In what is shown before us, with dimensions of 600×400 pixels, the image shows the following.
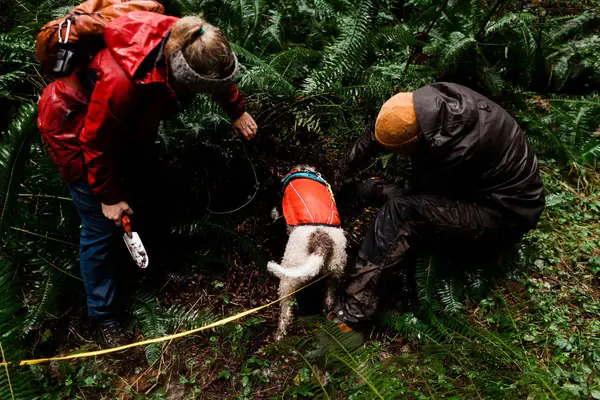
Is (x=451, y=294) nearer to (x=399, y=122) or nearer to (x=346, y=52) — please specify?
(x=399, y=122)

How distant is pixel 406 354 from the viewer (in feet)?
10.0

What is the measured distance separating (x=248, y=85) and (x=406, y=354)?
2.78m

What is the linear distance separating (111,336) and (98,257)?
2.39 ft

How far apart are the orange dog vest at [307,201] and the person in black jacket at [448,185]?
1.50ft

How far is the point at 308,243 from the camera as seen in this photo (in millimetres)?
3021

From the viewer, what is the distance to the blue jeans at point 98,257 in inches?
111

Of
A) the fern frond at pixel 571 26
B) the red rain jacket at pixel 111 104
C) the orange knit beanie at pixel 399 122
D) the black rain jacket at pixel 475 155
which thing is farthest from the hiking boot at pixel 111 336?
the fern frond at pixel 571 26

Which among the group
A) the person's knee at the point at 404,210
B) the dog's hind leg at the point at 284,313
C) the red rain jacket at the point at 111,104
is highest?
the red rain jacket at the point at 111,104

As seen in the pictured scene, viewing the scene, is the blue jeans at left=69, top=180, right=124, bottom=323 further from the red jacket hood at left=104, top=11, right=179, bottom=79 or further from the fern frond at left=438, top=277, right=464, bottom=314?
the fern frond at left=438, top=277, right=464, bottom=314

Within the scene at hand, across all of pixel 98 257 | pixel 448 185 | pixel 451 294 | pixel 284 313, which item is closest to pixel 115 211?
pixel 98 257

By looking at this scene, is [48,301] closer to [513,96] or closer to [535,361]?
[535,361]

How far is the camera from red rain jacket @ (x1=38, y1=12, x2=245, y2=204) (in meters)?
2.22

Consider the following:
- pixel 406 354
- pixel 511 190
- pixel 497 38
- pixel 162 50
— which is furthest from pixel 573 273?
pixel 162 50

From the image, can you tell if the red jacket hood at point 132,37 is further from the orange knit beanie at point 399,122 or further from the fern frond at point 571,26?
the fern frond at point 571,26
